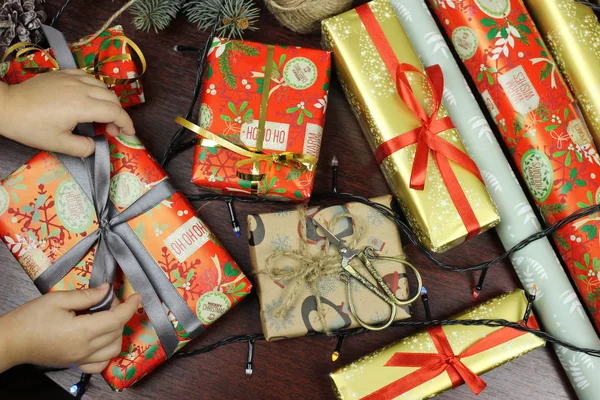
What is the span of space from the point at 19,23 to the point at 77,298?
480 mm

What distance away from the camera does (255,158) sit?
0.85 metres

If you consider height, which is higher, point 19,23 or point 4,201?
point 19,23

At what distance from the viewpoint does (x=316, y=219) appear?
0.87 metres

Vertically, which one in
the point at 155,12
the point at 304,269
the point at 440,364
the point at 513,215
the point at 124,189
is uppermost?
the point at 155,12

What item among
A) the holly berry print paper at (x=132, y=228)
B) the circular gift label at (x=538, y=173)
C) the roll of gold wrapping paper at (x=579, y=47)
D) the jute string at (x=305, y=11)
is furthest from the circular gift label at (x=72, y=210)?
the roll of gold wrapping paper at (x=579, y=47)

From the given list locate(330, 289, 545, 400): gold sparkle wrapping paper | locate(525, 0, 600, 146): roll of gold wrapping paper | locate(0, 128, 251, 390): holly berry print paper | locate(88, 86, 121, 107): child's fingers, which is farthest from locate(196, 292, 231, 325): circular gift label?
locate(525, 0, 600, 146): roll of gold wrapping paper

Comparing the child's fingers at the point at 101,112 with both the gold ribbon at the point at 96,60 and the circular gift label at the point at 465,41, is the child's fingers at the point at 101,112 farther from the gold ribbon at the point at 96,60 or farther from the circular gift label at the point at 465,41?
the circular gift label at the point at 465,41

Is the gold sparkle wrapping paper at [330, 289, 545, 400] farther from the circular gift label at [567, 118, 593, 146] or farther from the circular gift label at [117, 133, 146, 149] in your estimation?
the circular gift label at [117, 133, 146, 149]

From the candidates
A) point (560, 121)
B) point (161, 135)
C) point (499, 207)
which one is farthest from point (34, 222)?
point (560, 121)

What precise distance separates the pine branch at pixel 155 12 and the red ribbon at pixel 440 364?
2.28 feet

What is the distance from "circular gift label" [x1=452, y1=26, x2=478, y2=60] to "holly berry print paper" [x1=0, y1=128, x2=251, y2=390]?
55 centimetres

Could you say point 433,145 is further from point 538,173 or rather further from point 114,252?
point 114,252

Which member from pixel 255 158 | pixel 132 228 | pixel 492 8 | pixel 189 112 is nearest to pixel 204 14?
pixel 189 112

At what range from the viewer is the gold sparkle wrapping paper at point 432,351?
85 centimetres
